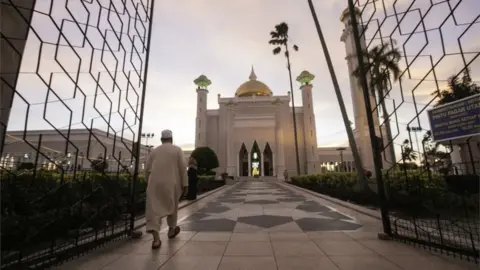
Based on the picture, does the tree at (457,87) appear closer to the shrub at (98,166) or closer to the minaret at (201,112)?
the shrub at (98,166)

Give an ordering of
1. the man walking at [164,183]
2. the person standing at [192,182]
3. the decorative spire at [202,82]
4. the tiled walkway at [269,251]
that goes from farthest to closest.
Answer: the decorative spire at [202,82] < the person standing at [192,182] < the man walking at [164,183] < the tiled walkway at [269,251]

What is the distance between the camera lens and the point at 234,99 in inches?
1400

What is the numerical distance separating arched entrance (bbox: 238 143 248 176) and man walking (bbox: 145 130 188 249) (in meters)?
30.0

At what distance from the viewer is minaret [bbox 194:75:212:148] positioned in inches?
1353

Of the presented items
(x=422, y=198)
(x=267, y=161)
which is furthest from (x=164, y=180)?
(x=267, y=161)

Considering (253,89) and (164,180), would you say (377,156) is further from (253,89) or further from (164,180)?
(253,89)

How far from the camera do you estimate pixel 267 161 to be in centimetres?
3538

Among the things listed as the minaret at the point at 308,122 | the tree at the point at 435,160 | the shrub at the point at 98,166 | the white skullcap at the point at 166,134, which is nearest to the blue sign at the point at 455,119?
the tree at the point at 435,160

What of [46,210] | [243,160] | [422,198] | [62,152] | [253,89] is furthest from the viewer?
[253,89]

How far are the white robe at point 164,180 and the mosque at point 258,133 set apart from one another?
28987 millimetres

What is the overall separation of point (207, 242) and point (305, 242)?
49.5 inches

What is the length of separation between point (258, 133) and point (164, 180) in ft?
100

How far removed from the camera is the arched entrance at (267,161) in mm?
33756

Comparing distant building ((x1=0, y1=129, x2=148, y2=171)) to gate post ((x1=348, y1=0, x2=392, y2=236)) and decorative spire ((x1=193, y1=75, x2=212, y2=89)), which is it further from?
decorative spire ((x1=193, y1=75, x2=212, y2=89))
